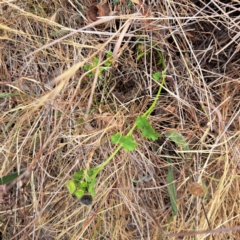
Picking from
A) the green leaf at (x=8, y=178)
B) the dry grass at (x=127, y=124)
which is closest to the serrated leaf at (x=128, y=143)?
the dry grass at (x=127, y=124)

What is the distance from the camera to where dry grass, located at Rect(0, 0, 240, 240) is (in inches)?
39.8

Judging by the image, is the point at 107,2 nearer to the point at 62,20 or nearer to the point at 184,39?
the point at 62,20

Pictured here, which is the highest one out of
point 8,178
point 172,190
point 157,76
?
point 157,76

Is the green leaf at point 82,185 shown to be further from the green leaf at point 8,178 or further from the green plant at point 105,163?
the green leaf at point 8,178

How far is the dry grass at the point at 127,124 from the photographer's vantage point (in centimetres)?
101

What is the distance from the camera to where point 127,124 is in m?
1.04

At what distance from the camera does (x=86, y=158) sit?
105 cm

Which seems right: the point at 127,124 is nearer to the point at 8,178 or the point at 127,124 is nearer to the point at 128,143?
the point at 128,143

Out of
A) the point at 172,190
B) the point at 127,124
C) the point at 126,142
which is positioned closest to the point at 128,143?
the point at 126,142

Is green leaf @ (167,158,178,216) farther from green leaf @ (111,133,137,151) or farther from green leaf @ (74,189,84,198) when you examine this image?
green leaf @ (74,189,84,198)

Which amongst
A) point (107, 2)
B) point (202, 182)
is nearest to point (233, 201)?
point (202, 182)

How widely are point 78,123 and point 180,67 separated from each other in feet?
1.25

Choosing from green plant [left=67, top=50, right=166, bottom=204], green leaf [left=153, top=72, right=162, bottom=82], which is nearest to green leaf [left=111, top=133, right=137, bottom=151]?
green plant [left=67, top=50, right=166, bottom=204]

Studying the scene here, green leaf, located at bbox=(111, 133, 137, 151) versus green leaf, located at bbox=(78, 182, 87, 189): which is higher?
green leaf, located at bbox=(111, 133, 137, 151)
